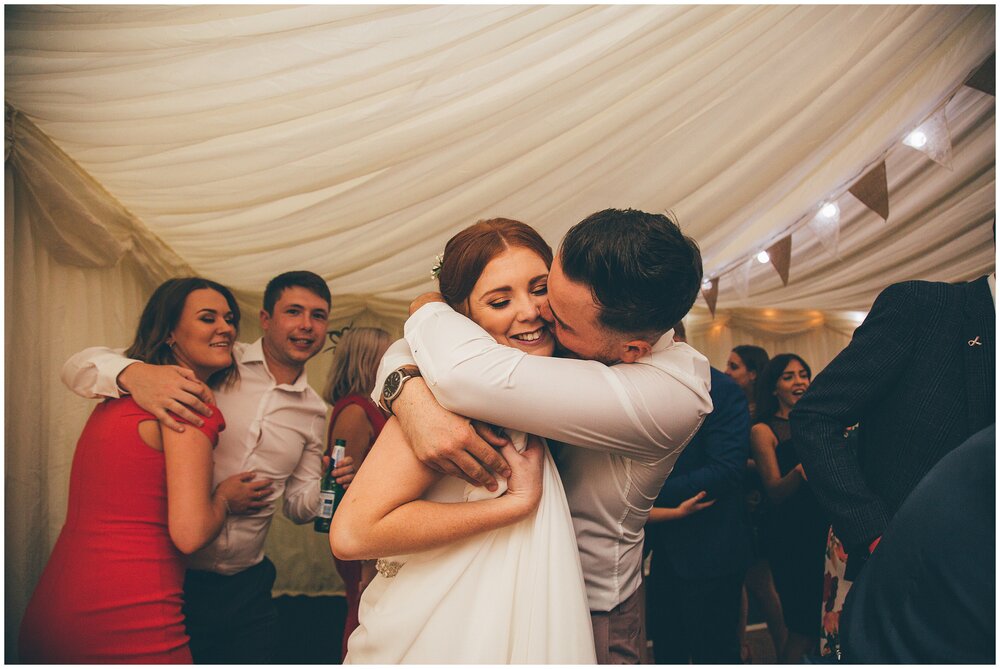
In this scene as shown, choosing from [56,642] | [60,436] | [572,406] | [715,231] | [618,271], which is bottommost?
[56,642]

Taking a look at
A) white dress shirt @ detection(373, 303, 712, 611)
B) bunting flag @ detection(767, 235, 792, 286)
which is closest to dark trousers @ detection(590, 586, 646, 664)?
white dress shirt @ detection(373, 303, 712, 611)

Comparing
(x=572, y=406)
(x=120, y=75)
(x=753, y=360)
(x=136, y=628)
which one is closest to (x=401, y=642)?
(x=572, y=406)

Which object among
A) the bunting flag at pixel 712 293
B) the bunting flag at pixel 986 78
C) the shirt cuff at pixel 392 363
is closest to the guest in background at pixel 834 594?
the shirt cuff at pixel 392 363

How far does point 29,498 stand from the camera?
234cm

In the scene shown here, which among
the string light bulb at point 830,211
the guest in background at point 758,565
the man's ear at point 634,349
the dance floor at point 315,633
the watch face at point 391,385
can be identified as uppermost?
the string light bulb at point 830,211

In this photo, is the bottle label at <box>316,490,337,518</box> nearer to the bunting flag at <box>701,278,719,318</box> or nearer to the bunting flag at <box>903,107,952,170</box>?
the bunting flag at <box>903,107,952,170</box>

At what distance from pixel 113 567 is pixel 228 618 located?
2.06ft

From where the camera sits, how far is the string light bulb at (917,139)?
293 cm

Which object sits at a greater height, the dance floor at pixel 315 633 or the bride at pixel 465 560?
the bride at pixel 465 560

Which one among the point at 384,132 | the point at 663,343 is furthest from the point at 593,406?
the point at 384,132

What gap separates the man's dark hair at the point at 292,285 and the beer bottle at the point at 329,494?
74 cm

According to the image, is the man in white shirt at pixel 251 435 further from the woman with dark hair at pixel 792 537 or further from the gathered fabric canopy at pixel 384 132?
the woman with dark hair at pixel 792 537

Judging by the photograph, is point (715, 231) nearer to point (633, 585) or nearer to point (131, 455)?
point (633, 585)

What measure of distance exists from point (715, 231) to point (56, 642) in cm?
364
